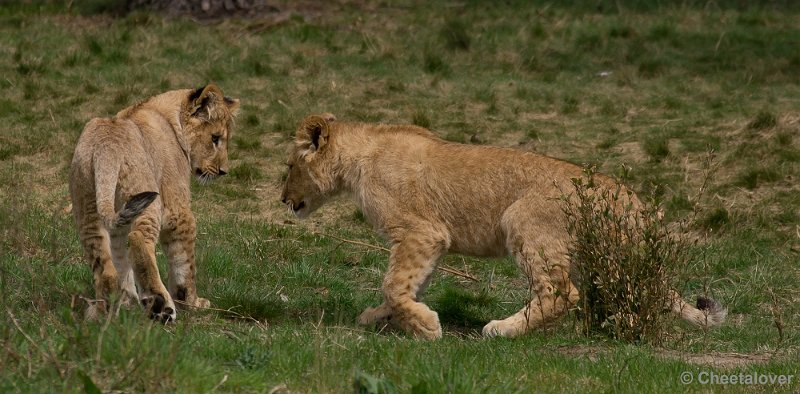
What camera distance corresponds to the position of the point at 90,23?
15.1 metres

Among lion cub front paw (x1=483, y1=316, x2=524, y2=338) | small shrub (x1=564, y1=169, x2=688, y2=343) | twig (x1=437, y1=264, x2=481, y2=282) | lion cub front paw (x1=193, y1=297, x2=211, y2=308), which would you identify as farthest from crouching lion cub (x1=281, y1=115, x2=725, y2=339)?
twig (x1=437, y1=264, x2=481, y2=282)

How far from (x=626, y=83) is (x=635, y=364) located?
311 inches

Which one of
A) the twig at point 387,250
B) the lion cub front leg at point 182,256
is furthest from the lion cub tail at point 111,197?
the twig at point 387,250

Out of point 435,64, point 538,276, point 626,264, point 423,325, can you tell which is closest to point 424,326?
point 423,325

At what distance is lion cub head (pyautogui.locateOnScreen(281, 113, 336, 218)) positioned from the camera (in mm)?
8000

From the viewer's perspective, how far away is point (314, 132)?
805 centimetres

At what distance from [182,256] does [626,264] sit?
2.57m

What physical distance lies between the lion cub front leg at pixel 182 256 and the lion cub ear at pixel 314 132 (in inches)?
39.4

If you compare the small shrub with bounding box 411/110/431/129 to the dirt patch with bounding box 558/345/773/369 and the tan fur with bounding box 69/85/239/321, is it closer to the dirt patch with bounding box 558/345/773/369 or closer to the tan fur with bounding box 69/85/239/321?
the tan fur with bounding box 69/85/239/321

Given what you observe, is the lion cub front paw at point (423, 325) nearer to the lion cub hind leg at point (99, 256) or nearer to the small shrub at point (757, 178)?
the lion cub hind leg at point (99, 256)

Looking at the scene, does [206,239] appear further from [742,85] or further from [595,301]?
[742,85]

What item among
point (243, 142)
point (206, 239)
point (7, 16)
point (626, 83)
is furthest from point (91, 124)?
point (7, 16)

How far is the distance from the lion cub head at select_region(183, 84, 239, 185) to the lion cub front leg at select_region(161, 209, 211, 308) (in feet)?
2.14

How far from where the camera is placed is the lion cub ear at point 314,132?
26.2 ft
